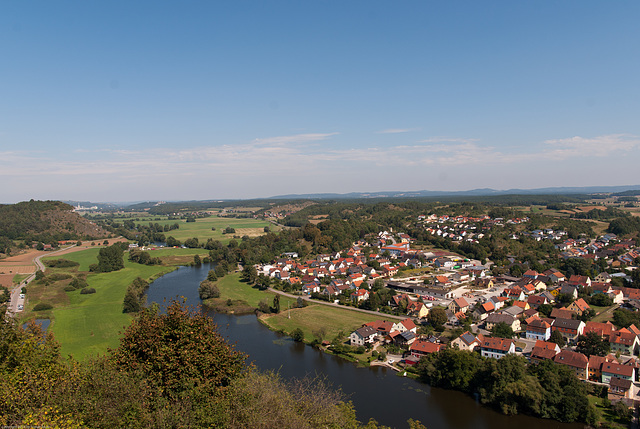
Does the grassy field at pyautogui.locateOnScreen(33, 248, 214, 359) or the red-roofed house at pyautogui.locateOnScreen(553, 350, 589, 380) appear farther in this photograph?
the grassy field at pyautogui.locateOnScreen(33, 248, 214, 359)

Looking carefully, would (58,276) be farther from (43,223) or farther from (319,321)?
(43,223)

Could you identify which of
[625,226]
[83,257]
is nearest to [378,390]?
[83,257]

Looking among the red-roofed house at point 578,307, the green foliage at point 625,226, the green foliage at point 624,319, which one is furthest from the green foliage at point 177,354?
the green foliage at point 625,226

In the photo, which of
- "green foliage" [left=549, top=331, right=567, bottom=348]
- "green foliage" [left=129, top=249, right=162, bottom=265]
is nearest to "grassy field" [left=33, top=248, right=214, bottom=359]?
"green foliage" [left=129, top=249, right=162, bottom=265]

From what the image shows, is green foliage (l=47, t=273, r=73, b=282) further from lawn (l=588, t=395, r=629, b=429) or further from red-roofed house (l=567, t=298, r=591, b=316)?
red-roofed house (l=567, t=298, r=591, b=316)

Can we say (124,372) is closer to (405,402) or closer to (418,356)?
(405,402)

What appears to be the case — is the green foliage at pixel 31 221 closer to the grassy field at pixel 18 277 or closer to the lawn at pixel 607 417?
the grassy field at pixel 18 277

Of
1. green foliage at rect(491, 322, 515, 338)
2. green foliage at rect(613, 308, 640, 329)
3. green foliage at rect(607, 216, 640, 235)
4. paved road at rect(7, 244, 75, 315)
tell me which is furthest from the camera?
green foliage at rect(607, 216, 640, 235)
